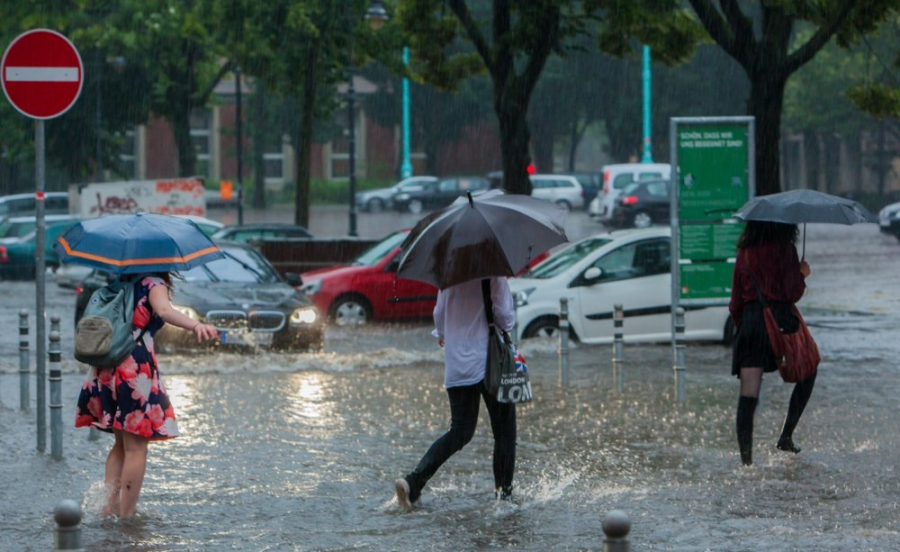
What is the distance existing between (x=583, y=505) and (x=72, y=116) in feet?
138

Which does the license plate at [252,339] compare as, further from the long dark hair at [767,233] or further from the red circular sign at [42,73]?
the long dark hair at [767,233]

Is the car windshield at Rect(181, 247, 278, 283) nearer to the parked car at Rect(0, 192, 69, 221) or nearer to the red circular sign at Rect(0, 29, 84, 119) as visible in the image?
the red circular sign at Rect(0, 29, 84, 119)

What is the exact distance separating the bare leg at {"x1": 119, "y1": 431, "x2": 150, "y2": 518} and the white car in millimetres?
9941

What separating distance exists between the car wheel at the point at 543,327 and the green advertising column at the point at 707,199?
2.62m

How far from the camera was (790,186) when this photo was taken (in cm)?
7412

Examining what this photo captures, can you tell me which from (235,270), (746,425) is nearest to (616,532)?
(746,425)

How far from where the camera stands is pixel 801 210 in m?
9.51

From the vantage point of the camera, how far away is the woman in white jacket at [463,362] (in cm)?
802

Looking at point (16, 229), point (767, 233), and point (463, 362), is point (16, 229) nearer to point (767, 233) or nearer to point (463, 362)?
point (767, 233)

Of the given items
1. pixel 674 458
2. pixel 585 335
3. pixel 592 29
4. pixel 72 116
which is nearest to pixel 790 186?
pixel 592 29

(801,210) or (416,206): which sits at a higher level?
(416,206)

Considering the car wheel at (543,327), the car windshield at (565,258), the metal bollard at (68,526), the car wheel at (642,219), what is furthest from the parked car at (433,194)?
the metal bollard at (68,526)

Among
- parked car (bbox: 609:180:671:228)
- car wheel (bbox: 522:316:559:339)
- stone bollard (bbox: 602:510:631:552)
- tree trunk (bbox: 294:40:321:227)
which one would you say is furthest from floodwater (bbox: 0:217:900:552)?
parked car (bbox: 609:180:671:228)

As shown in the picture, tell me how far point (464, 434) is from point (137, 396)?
70.0 inches
